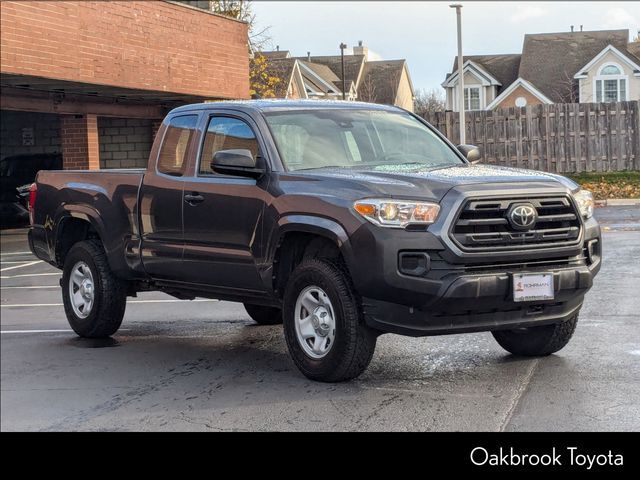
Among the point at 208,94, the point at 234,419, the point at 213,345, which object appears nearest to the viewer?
the point at 234,419

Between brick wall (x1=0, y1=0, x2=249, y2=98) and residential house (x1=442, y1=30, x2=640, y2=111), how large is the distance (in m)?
33.0

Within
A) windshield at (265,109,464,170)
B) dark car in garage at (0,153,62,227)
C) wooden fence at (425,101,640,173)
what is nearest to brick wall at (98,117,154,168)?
dark car in garage at (0,153,62,227)

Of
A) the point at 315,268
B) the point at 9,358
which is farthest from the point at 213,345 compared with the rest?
the point at 9,358

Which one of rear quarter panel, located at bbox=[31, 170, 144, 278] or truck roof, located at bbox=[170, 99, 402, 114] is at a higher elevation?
truck roof, located at bbox=[170, 99, 402, 114]

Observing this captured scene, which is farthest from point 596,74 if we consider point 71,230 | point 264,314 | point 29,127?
point 71,230

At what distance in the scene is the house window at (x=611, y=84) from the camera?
2170 inches

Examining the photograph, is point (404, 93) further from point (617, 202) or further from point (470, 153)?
point (470, 153)

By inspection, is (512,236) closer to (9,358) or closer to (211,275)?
(211,275)

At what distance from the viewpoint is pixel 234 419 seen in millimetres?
6543

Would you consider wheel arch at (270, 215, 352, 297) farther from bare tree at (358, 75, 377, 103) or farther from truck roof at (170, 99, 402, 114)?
bare tree at (358, 75, 377, 103)

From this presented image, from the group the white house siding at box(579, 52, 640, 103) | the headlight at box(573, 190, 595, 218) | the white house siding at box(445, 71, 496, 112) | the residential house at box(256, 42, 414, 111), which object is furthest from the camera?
the residential house at box(256, 42, 414, 111)

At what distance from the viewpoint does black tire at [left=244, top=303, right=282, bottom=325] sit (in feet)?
33.5
